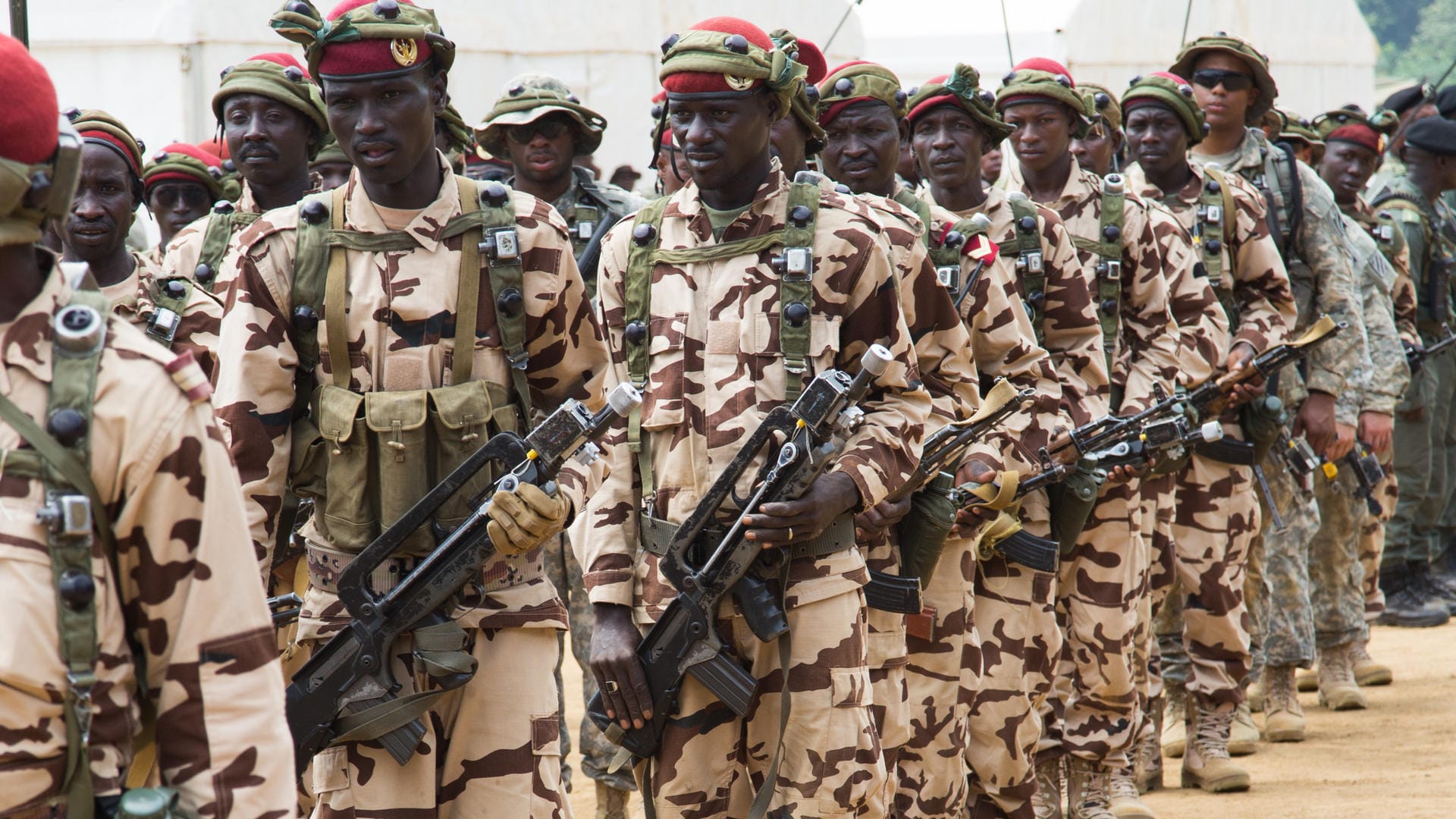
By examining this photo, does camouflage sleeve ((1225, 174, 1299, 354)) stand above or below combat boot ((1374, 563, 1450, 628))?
above

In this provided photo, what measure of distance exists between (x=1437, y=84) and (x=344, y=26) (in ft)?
40.1

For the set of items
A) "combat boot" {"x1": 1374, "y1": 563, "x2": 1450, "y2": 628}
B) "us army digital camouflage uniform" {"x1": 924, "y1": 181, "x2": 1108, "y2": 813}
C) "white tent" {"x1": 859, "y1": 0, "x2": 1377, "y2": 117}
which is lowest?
"combat boot" {"x1": 1374, "y1": 563, "x2": 1450, "y2": 628}

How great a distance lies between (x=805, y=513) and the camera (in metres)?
4.59

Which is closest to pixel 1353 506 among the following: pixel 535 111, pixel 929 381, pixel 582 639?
pixel 582 639

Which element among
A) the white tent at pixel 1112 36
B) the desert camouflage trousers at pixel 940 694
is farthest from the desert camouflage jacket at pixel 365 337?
the white tent at pixel 1112 36

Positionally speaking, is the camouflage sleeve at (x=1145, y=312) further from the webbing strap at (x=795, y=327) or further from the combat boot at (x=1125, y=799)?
the webbing strap at (x=795, y=327)

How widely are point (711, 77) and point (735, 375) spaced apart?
80cm

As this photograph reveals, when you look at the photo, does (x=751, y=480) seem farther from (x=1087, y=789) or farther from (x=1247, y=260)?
(x=1247, y=260)

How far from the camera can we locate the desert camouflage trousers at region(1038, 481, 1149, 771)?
7.22 m

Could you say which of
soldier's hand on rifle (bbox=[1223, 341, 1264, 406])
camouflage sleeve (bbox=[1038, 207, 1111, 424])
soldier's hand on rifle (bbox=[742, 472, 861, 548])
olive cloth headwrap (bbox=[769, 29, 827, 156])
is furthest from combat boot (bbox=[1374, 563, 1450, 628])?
soldier's hand on rifle (bbox=[742, 472, 861, 548])

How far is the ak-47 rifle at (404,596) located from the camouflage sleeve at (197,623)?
157cm

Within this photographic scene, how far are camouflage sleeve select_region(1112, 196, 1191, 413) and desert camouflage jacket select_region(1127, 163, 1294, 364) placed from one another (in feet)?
2.76

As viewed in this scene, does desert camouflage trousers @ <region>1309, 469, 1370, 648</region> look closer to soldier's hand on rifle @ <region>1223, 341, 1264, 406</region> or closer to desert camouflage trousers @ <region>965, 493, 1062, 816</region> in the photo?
soldier's hand on rifle @ <region>1223, 341, 1264, 406</region>

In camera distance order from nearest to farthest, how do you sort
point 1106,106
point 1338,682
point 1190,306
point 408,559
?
1. point 408,559
2. point 1190,306
3. point 1106,106
4. point 1338,682
